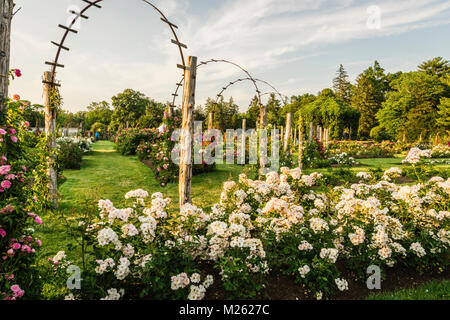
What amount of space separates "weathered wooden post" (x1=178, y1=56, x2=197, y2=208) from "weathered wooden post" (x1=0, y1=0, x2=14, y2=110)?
2486mm

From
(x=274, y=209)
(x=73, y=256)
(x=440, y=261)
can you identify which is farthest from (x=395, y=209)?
(x=73, y=256)

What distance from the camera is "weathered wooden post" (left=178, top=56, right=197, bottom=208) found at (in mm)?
4379

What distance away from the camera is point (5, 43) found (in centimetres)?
224

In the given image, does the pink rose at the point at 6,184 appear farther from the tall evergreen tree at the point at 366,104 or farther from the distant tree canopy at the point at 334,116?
the tall evergreen tree at the point at 366,104

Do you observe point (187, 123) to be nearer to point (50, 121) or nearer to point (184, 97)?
point (184, 97)

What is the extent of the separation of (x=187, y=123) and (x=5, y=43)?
2575 millimetres

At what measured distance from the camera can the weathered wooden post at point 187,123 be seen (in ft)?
14.4

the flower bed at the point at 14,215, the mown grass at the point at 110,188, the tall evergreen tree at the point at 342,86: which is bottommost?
the mown grass at the point at 110,188

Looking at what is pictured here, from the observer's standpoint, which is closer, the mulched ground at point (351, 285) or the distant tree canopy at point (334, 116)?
the mulched ground at point (351, 285)

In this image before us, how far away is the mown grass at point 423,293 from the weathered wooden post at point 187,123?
10.3ft

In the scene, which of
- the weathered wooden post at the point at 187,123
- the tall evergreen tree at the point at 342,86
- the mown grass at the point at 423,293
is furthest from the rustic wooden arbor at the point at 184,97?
the tall evergreen tree at the point at 342,86

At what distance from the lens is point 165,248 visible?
2.42m

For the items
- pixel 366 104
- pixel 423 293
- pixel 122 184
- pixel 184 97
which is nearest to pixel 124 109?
pixel 122 184
